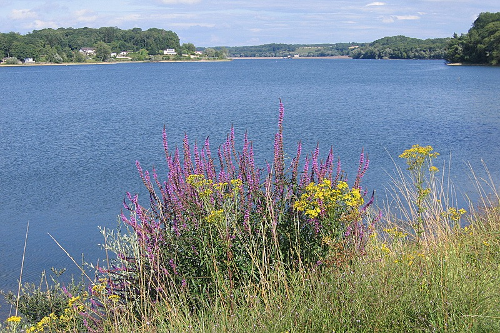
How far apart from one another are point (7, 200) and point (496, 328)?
55.6ft

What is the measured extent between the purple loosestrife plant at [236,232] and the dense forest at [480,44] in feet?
346

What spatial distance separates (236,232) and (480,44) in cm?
11372

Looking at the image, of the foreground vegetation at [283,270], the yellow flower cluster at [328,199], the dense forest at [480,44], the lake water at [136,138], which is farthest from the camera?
the dense forest at [480,44]

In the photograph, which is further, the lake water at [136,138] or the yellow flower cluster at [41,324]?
the lake water at [136,138]

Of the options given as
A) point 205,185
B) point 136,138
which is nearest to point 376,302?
point 205,185

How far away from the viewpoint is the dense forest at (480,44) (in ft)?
332

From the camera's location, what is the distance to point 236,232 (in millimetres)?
5141

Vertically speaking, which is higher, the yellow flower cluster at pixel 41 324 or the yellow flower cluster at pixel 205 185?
the yellow flower cluster at pixel 205 185

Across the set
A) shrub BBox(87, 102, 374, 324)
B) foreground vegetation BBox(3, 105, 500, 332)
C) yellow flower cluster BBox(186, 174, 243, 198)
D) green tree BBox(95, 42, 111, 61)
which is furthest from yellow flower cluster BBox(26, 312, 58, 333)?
green tree BBox(95, 42, 111, 61)

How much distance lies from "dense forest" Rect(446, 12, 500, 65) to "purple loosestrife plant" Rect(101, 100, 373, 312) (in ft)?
346

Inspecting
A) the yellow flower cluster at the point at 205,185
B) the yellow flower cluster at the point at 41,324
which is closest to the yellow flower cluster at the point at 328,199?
the yellow flower cluster at the point at 205,185

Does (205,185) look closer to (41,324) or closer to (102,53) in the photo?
(41,324)

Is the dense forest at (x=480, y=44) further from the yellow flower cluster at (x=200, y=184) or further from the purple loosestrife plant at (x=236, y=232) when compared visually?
the yellow flower cluster at (x=200, y=184)

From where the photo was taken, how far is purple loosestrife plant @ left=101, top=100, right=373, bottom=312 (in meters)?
4.94
